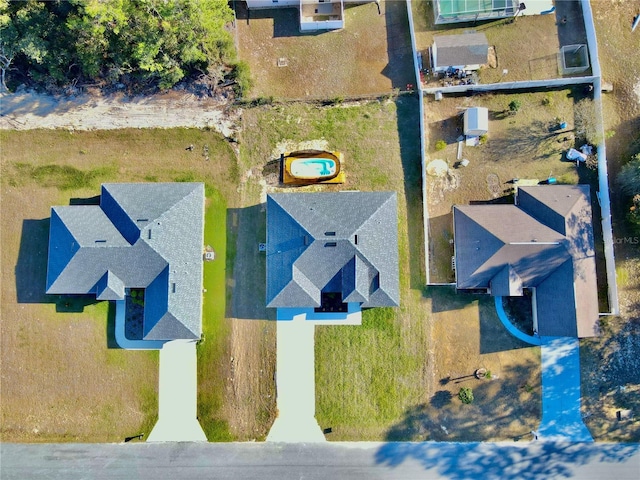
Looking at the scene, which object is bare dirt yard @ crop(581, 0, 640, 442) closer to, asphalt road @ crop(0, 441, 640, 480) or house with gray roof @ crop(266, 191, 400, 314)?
asphalt road @ crop(0, 441, 640, 480)

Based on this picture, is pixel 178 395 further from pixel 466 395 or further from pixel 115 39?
pixel 115 39

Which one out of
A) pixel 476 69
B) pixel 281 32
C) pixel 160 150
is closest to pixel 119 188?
pixel 160 150

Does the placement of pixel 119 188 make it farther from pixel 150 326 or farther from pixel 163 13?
pixel 163 13

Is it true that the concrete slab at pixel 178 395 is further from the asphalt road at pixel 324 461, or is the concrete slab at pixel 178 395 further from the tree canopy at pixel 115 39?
the tree canopy at pixel 115 39

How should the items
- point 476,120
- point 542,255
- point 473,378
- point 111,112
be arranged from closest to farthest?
point 542,255, point 476,120, point 473,378, point 111,112

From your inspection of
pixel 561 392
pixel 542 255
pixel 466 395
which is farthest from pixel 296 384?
pixel 542 255
